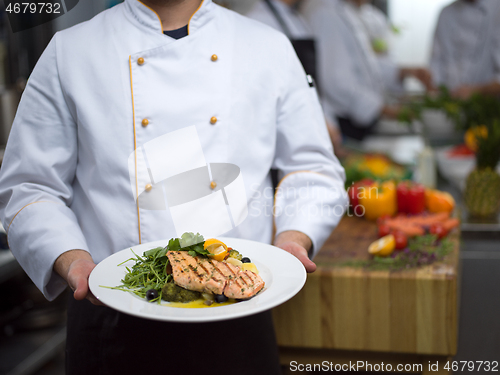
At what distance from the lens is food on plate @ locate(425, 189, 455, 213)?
135 centimetres

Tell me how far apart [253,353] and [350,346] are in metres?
0.35

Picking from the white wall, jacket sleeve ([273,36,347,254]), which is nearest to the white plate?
jacket sleeve ([273,36,347,254])

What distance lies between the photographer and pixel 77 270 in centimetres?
58

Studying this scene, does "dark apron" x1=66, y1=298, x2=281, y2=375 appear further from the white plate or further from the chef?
the white plate

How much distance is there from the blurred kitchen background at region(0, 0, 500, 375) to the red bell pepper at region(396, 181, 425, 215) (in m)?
0.13

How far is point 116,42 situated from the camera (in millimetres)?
646

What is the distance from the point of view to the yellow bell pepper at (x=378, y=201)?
1.34m

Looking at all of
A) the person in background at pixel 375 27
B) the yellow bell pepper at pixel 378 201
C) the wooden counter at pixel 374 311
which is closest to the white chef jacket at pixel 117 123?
the wooden counter at pixel 374 311

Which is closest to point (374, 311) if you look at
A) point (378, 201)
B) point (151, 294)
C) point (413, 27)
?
point (378, 201)

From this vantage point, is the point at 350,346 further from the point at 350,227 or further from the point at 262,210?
the point at 262,210

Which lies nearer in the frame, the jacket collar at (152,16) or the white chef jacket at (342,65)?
the jacket collar at (152,16)

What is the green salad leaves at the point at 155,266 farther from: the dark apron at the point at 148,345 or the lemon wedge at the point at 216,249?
the dark apron at the point at 148,345

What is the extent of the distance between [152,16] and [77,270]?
0.32 metres

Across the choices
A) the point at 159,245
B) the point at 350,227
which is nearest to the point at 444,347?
the point at 350,227
